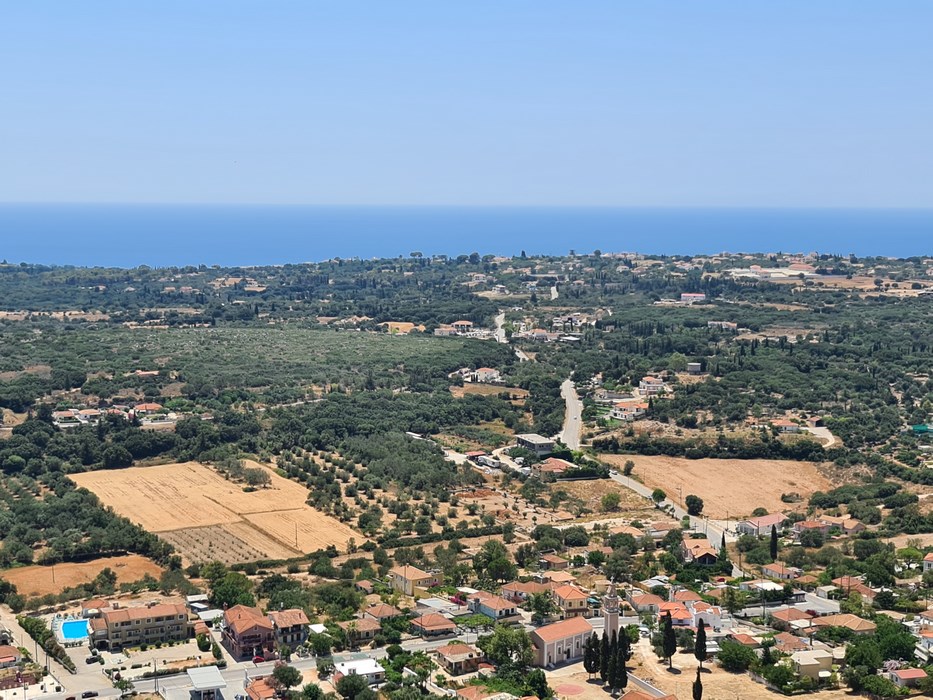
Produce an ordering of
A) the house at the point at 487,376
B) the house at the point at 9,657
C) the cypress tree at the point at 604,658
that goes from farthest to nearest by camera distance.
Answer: the house at the point at 487,376, the house at the point at 9,657, the cypress tree at the point at 604,658

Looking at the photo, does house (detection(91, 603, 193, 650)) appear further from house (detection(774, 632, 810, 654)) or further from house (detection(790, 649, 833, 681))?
house (detection(790, 649, 833, 681))

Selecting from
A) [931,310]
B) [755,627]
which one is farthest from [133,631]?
[931,310]

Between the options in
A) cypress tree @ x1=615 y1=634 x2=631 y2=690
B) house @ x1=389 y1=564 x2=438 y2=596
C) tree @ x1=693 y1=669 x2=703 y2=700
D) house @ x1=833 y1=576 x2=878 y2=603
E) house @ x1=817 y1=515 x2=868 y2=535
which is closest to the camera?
tree @ x1=693 y1=669 x2=703 y2=700

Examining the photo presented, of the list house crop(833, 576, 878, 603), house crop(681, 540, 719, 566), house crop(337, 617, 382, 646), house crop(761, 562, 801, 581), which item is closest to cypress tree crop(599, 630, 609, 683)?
house crop(337, 617, 382, 646)

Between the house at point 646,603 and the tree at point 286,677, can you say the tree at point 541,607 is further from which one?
the tree at point 286,677

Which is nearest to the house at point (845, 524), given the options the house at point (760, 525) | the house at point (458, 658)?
the house at point (760, 525)

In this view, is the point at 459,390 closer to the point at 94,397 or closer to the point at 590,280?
the point at 94,397
